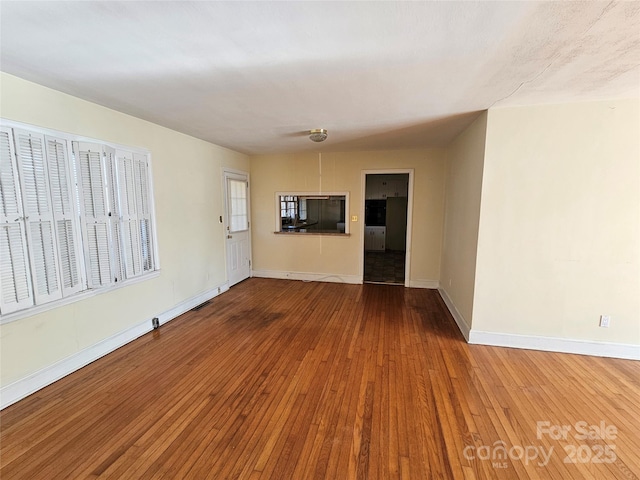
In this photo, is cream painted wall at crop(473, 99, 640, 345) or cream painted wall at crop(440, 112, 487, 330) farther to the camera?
cream painted wall at crop(440, 112, 487, 330)

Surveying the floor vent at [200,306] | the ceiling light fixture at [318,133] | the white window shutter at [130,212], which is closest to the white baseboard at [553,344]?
the ceiling light fixture at [318,133]

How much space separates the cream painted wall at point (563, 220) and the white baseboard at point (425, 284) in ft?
6.77

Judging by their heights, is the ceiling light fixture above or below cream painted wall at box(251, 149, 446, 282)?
above

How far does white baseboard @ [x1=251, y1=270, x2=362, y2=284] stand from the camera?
18.1ft

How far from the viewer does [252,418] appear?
6.75 ft

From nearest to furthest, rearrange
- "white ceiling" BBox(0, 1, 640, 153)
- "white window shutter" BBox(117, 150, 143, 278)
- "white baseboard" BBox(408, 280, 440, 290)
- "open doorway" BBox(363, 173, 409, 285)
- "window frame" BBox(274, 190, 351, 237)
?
"white ceiling" BBox(0, 1, 640, 153) < "white window shutter" BBox(117, 150, 143, 278) < "white baseboard" BBox(408, 280, 440, 290) < "window frame" BBox(274, 190, 351, 237) < "open doorway" BBox(363, 173, 409, 285)

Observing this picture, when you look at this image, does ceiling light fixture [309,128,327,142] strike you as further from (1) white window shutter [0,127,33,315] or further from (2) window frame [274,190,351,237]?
(1) white window shutter [0,127,33,315]

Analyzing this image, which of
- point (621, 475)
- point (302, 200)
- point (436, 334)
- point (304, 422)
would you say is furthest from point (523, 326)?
point (302, 200)

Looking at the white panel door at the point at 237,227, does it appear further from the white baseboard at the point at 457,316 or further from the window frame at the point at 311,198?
the white baseboard at the point at 457,316

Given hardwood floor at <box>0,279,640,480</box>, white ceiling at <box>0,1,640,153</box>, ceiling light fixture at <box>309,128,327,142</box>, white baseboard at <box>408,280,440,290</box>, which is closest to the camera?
white ceiling at <box>0,1,640,153</box>

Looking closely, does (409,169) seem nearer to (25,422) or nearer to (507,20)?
(507,20)

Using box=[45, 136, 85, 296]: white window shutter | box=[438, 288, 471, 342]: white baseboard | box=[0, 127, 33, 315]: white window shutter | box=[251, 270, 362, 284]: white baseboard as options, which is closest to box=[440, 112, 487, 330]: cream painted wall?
box=[438, 288, 471, 342]: white baseboard

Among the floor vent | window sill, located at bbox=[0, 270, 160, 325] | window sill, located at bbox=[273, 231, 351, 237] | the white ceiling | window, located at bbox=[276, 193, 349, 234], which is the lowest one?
the floor vent

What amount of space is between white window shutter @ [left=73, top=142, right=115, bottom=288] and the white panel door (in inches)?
85.2
